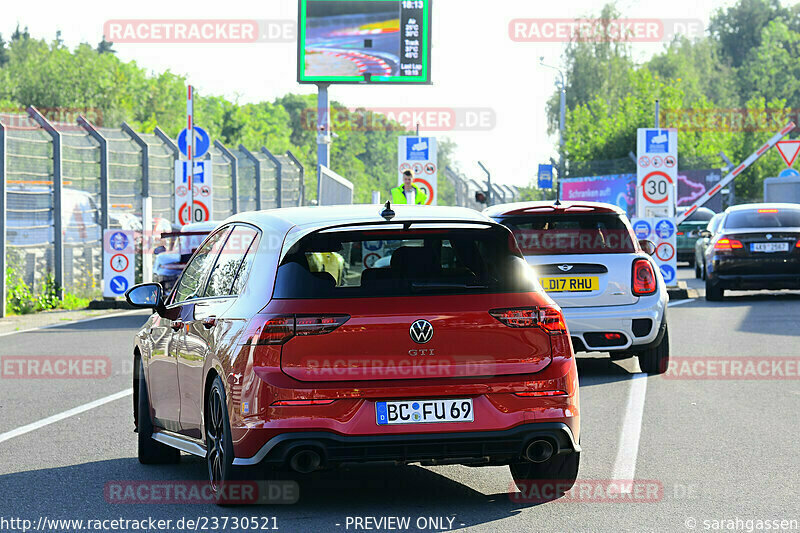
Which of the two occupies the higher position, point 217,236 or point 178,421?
point 217,236

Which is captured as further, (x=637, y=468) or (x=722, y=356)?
(x=722, y=356)

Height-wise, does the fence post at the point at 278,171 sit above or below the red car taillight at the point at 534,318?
above

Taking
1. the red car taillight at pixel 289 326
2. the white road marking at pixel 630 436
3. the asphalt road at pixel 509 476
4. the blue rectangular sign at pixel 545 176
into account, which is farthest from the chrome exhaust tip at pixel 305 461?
the blue rectangular sign at pixel 545 176

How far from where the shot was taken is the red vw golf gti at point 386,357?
664 centimetres

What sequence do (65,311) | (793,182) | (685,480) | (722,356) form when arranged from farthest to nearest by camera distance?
(793,182) < (65,311) < (722,356) < (685,480)

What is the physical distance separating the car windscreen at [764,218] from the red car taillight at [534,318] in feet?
59.1

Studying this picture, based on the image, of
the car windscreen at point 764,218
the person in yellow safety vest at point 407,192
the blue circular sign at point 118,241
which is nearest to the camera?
the person in yellow safety vest at point 407,192

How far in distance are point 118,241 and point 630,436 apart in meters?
16.9

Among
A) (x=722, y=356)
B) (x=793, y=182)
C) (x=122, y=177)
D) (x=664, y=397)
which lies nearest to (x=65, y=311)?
(x=122, y=177)

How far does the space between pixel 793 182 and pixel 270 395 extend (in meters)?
34.0

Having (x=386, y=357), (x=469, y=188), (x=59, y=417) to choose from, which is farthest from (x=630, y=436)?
(x=469, y=188)

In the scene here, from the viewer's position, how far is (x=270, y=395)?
261 inches

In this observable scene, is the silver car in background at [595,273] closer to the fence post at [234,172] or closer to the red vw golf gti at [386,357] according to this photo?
the red vw golf gti at [386,357]

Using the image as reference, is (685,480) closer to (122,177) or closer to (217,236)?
(217,236)
